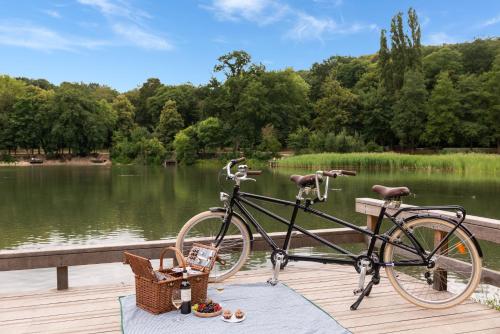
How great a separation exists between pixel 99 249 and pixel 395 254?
213 centimetres

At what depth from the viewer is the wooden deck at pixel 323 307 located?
2.68 meters

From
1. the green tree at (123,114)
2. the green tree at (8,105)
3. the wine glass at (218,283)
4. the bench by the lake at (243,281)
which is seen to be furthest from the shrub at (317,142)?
the wine glass at (218,283)

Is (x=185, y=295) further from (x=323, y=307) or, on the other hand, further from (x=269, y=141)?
(x=269, y=141)

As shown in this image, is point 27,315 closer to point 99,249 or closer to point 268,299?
point 99,249

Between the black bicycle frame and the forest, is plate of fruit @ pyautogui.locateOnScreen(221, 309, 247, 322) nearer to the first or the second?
the black bicycle frame

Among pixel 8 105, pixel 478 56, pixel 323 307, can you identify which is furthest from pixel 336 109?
pixel 323 307

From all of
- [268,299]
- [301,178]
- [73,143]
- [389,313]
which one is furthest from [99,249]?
[73,143]

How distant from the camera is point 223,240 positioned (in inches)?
144

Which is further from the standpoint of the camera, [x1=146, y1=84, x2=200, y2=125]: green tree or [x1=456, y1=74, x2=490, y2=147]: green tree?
[x1=146, y1=84, x2=200, y2=125]: green tree

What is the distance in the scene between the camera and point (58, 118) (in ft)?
161

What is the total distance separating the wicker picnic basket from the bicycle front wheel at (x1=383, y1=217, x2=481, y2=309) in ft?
4.30

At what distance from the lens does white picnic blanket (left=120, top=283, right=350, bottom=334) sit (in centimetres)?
262

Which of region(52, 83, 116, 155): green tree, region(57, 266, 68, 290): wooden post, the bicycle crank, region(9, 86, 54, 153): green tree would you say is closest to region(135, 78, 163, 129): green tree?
region(52, 83, 116, 155): green tree

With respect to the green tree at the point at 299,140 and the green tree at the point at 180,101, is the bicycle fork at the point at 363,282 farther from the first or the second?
the green tree at the point at 180,101
